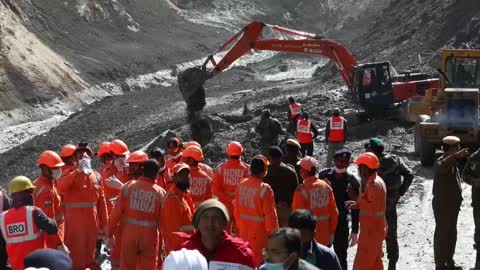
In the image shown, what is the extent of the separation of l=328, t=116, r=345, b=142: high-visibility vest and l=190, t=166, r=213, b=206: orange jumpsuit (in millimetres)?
6439

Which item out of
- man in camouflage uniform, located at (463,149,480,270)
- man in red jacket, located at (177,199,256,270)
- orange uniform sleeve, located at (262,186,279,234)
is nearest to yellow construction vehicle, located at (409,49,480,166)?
man in camouflage uniform, located at (463,149,480,270)

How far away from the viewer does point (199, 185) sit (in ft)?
32.1

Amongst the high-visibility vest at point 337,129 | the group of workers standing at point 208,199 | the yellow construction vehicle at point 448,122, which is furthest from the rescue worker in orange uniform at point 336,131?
the group of workers standing at point 208,199

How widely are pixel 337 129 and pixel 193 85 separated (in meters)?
8.05

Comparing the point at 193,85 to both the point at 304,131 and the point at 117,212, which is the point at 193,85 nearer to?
the point at 304,131

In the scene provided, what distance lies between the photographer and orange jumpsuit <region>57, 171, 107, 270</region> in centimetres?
929

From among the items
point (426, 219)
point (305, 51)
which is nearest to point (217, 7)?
point (305, 51)

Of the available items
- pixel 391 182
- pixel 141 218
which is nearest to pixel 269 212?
pixel 141 218

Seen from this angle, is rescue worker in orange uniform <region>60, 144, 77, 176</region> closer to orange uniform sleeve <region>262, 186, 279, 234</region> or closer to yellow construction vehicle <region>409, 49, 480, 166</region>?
orange uniform sleeve <region>262, 186, 279, 234</region>

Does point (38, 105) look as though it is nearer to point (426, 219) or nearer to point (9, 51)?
point (9, 51)

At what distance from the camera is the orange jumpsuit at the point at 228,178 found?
993 centimetres

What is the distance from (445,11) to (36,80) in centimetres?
1802

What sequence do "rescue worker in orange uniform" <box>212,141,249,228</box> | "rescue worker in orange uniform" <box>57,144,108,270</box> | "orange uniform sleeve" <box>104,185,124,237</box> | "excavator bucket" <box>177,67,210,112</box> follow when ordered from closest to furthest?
1. "orange uniform sleeve" <box>104,185,124,237</box>
2. "rescue worker in orange uniform" <box>57,144,108,270</box>
3. "rescue worker in orange uniform" <box>212,141,249,228</box>
4. "excavator bucket" <box>177,67,210,112</box>

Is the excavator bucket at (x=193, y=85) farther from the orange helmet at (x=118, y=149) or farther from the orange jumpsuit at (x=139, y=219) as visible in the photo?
the orange jumpsuit at (x=139, y=219)
